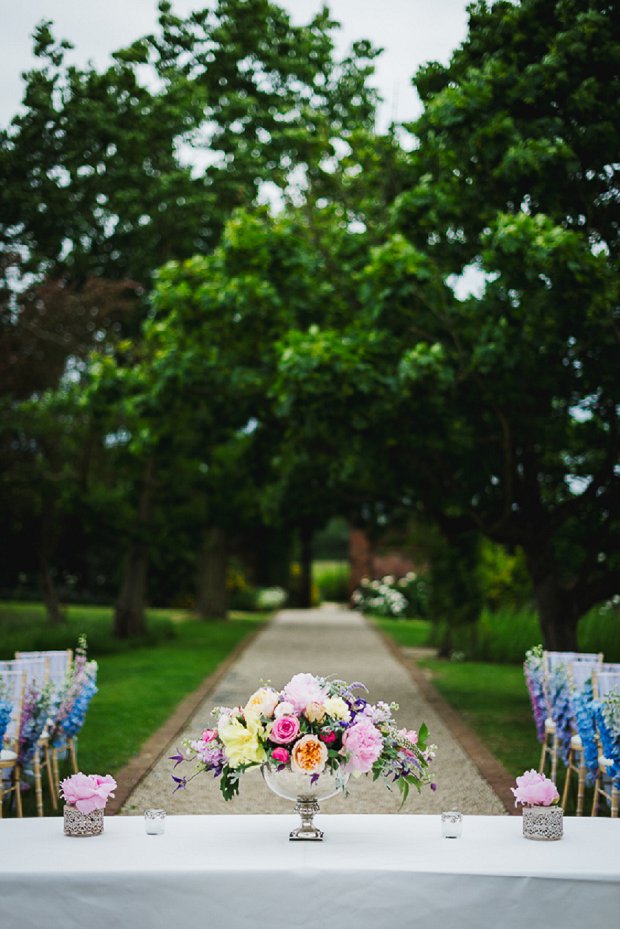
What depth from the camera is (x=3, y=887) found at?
3625 mm

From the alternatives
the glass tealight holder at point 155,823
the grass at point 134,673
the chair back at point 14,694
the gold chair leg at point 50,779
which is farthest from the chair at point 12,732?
the glass tealight holder at point 155,823

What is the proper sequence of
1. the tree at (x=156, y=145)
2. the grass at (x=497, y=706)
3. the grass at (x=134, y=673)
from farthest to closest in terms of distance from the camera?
the tree at (x=156, y=145) → the grass at (x=134, y=673) → the grass at (x=497, y=706)

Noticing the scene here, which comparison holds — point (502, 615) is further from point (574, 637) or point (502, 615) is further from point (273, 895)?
point (273, 895)

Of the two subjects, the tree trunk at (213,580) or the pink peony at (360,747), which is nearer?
the pink peony at (360,747)

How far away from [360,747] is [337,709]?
0.16m

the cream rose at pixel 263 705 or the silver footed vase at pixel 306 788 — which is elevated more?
the cream rose at pixel 263 705

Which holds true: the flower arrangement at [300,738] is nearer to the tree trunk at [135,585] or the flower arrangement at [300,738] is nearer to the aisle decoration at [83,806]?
the aisle decoration at [83,806]

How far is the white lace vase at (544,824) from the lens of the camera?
A: 13.3ft

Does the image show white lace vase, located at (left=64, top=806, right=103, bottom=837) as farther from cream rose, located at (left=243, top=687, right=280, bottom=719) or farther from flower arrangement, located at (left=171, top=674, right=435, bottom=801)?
cream rose, located at (left=243, top=687, right=280, bottom=719)

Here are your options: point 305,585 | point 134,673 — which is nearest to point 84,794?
point 134,673

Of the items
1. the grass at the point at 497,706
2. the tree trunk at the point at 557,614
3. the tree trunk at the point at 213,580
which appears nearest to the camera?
the grass at the point at 497,706

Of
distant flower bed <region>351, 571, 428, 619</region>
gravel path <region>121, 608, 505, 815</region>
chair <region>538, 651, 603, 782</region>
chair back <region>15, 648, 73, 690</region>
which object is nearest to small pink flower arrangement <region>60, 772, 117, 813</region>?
gravel path <region>121, 608, 505, 815</region>

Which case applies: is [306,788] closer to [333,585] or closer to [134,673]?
[134,673]

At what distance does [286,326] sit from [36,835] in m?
10.2
